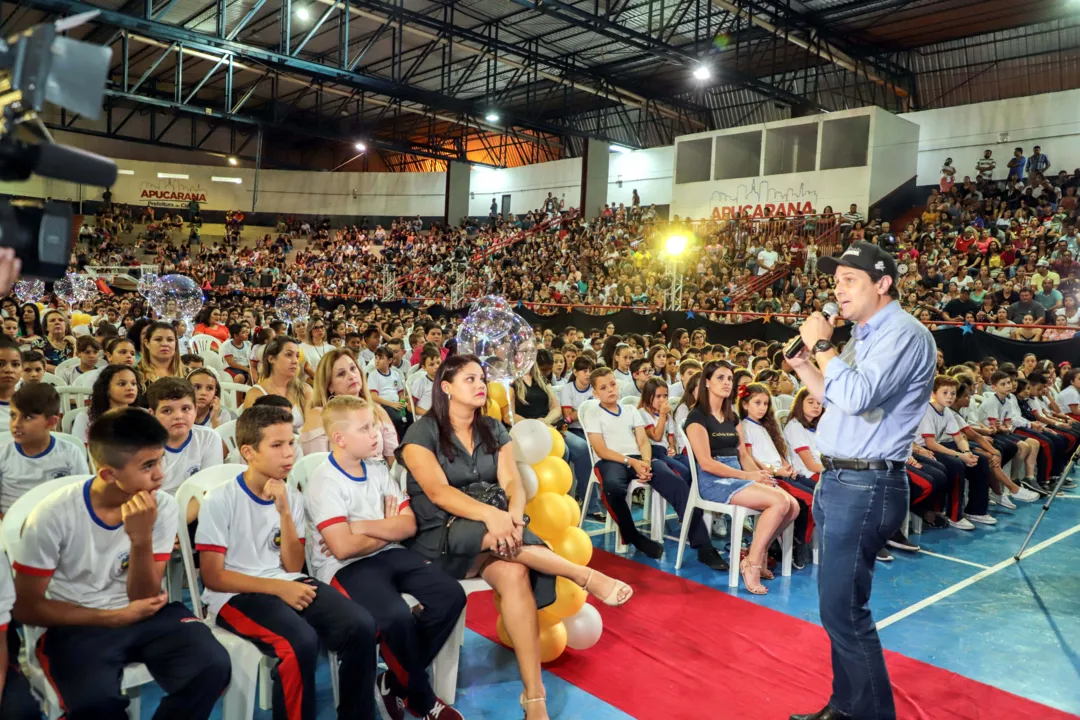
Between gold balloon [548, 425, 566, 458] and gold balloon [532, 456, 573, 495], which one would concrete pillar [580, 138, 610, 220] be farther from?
gold balloon [532, 456, 573, 495]

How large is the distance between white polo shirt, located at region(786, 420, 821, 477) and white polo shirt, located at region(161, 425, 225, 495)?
349 cm

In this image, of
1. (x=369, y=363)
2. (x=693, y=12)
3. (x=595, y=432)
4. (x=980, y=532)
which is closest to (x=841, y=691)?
(x=595, y=432)

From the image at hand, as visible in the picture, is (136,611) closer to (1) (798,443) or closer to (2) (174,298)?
(1) (798,443)

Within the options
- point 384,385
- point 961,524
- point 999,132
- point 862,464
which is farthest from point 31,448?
point 999,132

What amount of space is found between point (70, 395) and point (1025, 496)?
757 cm

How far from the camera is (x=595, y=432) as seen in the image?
491cm

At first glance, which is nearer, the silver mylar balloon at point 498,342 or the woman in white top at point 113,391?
the woman in white top at point 113,391

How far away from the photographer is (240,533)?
100 inches

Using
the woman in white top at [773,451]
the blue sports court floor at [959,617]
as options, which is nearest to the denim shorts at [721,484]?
the woman in white top at [773,451]

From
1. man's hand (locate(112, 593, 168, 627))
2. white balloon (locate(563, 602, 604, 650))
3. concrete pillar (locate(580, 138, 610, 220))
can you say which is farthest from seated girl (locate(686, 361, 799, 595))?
concrete pillar (locate(580, 138, 610, 220))

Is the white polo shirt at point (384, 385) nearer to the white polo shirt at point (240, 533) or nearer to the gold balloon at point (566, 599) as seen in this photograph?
the gold balloon at point (566, 599)

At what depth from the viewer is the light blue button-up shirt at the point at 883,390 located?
7.94 ft

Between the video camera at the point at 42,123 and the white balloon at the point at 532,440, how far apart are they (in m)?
2.13

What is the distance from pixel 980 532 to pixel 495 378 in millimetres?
4081
